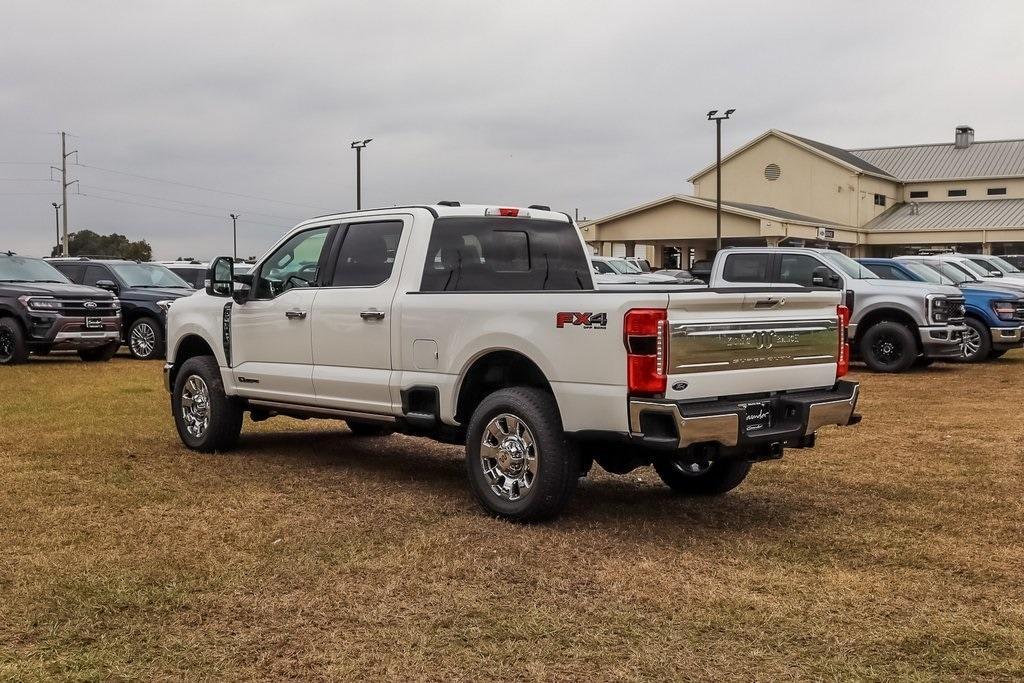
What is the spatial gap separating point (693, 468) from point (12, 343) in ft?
43.9

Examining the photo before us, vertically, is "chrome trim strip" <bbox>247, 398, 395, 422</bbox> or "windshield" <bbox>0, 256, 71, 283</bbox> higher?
"windshield" <bbox>0, 256, 71, 283</bbox>

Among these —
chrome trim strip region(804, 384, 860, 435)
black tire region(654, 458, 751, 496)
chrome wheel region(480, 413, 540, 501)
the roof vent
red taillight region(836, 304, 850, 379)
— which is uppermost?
the roof vent

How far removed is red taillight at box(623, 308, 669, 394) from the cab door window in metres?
3.27

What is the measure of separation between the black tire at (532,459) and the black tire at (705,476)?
1.14 m

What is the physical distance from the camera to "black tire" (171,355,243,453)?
29.4 feet

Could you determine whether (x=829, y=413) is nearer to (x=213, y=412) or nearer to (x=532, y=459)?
(x=532, y=459)

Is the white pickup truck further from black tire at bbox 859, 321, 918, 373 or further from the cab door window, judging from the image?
black tire at bbox 859, 321, 918, 373

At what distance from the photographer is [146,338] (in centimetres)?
1922

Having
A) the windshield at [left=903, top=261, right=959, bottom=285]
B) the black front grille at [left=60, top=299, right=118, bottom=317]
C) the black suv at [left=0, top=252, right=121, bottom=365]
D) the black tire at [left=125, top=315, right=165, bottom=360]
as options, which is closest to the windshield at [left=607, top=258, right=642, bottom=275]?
the windshield at [left=903, top=261, right=959, bottom=285]

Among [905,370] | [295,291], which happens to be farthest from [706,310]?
[905,370]

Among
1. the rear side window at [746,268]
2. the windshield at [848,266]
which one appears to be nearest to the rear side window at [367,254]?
the rear side window at [746,268]

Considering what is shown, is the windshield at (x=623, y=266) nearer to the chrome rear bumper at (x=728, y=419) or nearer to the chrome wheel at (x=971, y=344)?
the chrome wheel at (x=971, y=344)

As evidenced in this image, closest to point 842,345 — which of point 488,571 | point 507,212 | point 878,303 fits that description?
point 507,212

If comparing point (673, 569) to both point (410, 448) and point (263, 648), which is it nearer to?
point (263, 648)
